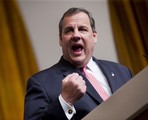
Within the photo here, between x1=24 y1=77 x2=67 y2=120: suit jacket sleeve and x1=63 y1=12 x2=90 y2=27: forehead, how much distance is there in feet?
1.08

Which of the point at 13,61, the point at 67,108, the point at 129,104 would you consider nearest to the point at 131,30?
the point at 13,61

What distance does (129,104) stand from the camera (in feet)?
1.81

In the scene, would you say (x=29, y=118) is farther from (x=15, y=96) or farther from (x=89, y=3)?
(x=89, y=3)

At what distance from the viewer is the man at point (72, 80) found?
3.02ft

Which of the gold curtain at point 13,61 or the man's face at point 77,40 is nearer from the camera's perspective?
the man's face at point 77,40

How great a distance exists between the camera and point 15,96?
5.90 ft

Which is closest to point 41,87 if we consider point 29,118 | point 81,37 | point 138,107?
point 29,118

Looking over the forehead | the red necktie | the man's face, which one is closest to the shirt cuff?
the red necktie

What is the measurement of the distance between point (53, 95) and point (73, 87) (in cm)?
25

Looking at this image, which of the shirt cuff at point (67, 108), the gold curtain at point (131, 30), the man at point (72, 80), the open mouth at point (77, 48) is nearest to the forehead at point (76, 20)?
the man at point (72, 80)

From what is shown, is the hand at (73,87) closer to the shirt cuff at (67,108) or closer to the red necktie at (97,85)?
the shirt cuff at (67,108)

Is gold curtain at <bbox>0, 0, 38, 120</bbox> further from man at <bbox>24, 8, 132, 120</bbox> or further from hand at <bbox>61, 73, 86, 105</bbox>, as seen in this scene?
hand at <bbox>61, 73, 86, 105</bbox>

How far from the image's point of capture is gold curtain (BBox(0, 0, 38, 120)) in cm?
178

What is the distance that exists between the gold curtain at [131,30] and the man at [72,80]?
827 mm
